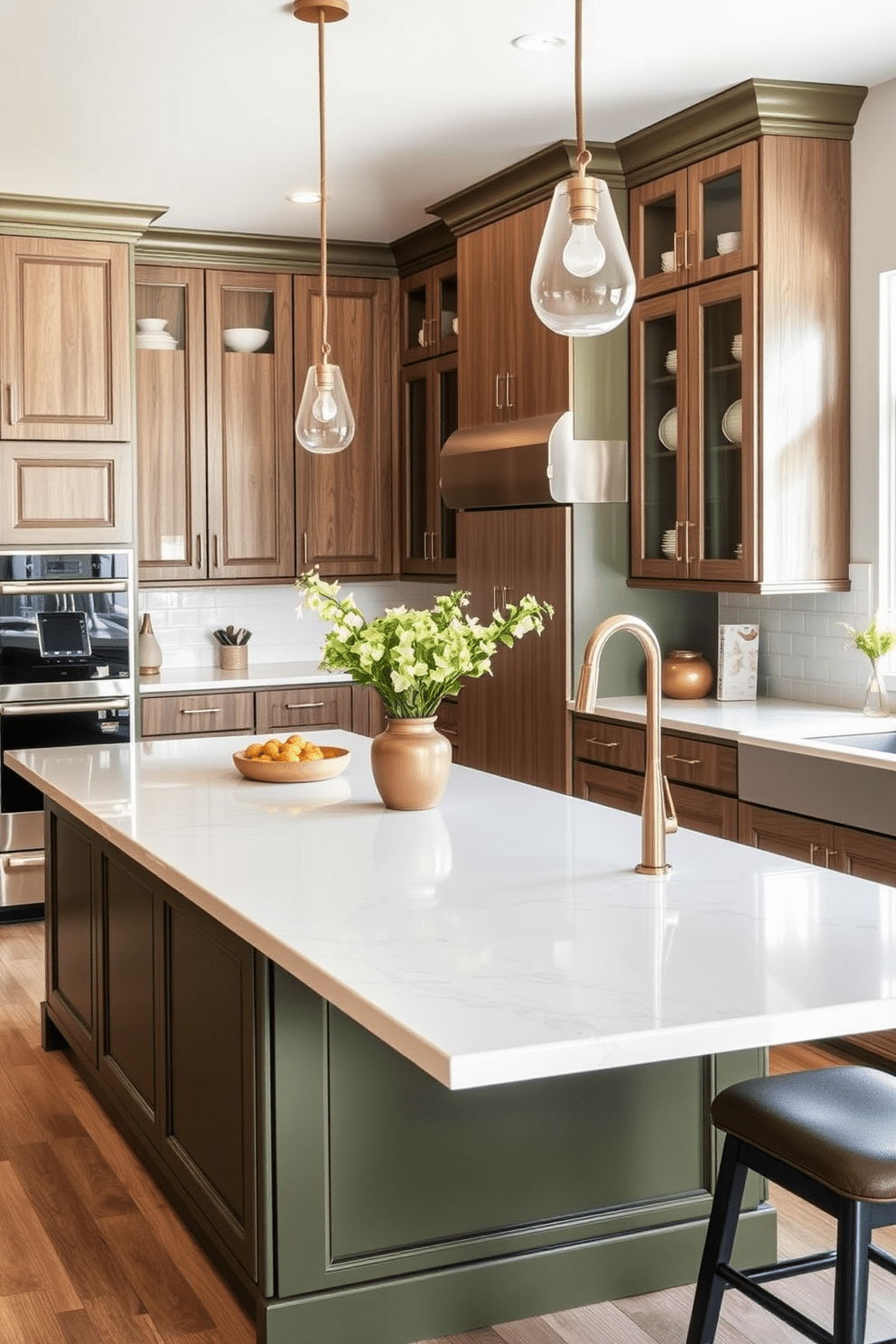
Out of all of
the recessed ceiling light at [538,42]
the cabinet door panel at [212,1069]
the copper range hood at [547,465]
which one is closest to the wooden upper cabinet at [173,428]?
the copper range hood at [547,465]

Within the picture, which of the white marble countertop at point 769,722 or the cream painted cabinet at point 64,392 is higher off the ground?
the cream painted cabinet at point 64,392

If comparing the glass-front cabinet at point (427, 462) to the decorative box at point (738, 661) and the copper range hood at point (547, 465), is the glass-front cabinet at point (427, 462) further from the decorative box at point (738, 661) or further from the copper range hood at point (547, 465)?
the decorative box at point (738, 661)

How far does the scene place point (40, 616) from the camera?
224 inches

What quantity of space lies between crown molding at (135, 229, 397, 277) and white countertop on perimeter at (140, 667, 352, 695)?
5.63 ft

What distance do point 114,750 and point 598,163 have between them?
8.20ft

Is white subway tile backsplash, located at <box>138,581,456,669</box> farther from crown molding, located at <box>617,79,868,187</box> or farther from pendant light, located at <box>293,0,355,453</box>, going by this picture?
pendant light, located at <box>293,0,355,453</box>

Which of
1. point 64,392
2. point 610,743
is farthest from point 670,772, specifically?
point 64,392

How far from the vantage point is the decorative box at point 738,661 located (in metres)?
4.99

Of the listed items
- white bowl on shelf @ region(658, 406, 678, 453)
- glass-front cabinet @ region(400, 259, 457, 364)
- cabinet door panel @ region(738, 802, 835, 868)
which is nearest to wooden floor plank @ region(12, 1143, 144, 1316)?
cabinet door panel @ region(738, 802, 835, 868)

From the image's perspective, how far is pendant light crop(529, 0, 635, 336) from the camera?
2.18 m

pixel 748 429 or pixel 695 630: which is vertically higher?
pixel 748 429

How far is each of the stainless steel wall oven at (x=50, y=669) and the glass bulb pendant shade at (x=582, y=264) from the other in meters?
3.81

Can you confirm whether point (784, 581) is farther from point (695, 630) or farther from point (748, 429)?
point (695, 630)

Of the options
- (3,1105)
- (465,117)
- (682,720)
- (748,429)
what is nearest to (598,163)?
(465,117)
